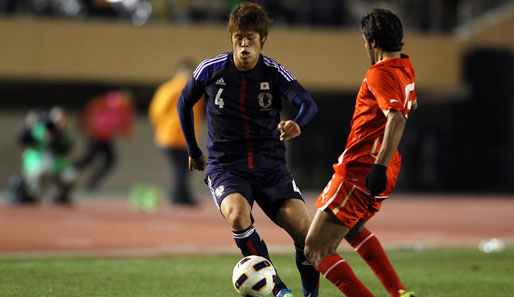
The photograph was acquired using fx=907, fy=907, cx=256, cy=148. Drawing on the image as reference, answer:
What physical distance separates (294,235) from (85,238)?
6797mm

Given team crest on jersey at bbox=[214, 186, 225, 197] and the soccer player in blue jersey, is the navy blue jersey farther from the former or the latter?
team crest on jersey at bbox=[214, 186, 225, 197]

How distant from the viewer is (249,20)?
245 inches

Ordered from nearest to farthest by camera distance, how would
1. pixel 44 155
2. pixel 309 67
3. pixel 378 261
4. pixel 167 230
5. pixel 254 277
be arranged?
1. pixel 254 277
2. pixel 378 261
3. pixel 167 230
4. pixel 44 155
5. pixel 309 67

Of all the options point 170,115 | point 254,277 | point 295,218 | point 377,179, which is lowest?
point 170,115

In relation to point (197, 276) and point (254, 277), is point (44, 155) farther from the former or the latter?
point (254, 277)

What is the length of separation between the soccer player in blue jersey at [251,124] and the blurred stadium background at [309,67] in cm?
1975

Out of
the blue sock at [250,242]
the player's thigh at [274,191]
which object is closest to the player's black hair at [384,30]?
the player's thigh at [274,191]

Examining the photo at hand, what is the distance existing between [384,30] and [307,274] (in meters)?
1.81

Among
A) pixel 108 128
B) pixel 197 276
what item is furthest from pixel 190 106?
pixel 108 128

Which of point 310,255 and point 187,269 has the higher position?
point 310,255

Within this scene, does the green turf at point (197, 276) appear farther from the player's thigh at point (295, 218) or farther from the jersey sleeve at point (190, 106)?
the jersey sleeve at point (190, 106)

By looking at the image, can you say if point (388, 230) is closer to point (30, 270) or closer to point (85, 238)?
point (85, 238)

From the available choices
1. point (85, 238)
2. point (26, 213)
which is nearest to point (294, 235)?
point (85, 238)

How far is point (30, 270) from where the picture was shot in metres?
8.54
